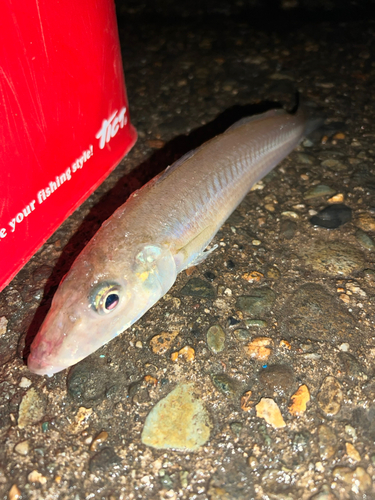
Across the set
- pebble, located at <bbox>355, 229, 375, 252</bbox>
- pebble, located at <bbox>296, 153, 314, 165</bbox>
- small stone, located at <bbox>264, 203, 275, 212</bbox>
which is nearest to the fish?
small stone, located at <bbox>264, 203, 275, 212</bbox>

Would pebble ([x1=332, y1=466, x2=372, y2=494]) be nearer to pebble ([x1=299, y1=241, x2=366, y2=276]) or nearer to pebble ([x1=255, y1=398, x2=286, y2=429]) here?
pebble ([x1=255, y1=398, x2=286, y2=429])

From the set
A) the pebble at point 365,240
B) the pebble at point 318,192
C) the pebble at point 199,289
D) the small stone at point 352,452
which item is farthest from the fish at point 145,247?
the small stone at point 352,452

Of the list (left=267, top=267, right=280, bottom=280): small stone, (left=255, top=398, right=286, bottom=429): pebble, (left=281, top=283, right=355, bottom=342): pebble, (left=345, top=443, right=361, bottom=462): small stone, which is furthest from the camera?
(left=267, top=267, right=280, bottom=280): small stone

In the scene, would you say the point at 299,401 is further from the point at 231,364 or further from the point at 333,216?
the point at 333,216

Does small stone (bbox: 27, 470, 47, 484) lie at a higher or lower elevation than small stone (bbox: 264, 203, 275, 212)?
lower

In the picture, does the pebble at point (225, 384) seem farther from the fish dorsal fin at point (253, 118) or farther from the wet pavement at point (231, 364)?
the fish dorsal fin at point (253, 118)

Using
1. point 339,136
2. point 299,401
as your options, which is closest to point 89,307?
point 299,401

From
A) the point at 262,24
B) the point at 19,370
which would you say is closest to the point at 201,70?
the point at 262,24

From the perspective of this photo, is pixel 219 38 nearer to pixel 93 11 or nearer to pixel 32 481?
pixel 93 11
